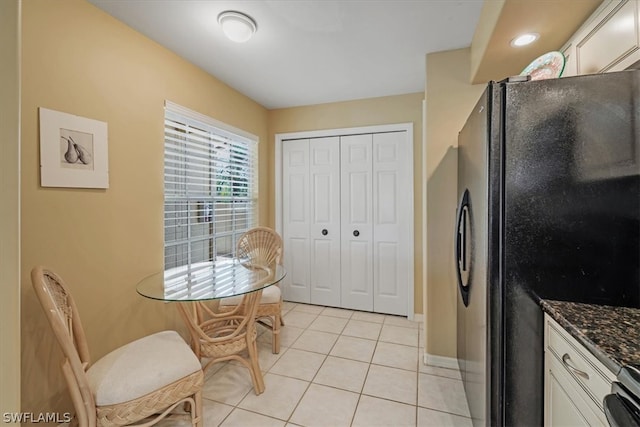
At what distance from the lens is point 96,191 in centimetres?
173

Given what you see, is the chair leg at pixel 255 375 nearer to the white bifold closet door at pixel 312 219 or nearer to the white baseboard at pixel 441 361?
the white baseboard at pixel 441 361

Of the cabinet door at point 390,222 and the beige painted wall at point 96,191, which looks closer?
the beige painted wall at point 96,191

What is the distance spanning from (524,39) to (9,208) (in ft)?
8.02

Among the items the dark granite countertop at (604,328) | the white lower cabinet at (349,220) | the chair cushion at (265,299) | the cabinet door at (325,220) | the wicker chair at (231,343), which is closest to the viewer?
the dark granite countertop at (604,328)

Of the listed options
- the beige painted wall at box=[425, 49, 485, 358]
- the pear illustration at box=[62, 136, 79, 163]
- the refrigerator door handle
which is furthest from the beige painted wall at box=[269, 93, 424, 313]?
the pear illustration at box=[62, 136, 79, 163]

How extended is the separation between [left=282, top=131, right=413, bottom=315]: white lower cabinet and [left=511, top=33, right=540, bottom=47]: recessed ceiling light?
4.97 feet

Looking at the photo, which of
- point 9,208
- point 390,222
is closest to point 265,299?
point 390,222

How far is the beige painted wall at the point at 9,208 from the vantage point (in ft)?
3.01

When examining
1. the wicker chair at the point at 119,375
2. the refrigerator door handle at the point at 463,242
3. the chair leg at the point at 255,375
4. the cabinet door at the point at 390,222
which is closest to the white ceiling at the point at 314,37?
the cabinet door at the point at 390,222

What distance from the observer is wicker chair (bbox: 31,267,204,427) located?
1161 mm

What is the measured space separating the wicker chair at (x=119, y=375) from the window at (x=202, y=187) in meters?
0.90

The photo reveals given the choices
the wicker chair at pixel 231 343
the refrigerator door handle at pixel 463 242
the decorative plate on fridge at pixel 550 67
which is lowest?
the wicker chair at pixel 231 343

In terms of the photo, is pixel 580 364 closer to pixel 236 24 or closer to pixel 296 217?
pixel 236 24

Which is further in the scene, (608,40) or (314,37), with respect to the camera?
(314,37)
